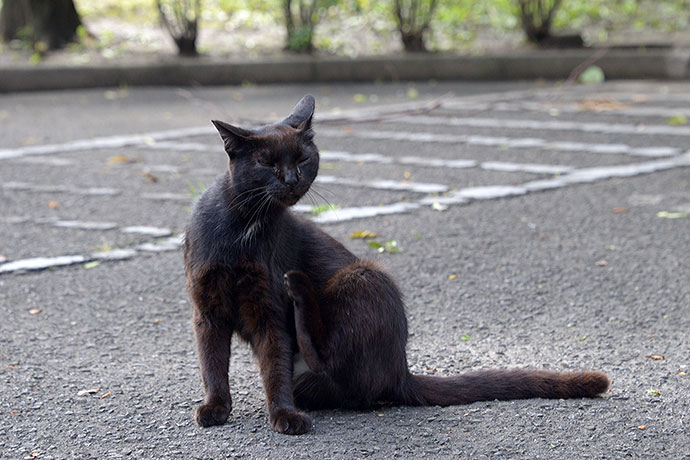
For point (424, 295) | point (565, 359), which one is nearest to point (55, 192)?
point (424, 295)

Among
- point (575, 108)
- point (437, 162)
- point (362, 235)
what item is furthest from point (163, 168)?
point (575, 108)

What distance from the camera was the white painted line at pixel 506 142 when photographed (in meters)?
7.41

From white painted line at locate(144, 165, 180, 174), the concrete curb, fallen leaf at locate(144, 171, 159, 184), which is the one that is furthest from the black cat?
the concrete curb

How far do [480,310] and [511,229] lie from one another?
4.53ft

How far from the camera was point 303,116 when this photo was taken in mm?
3305

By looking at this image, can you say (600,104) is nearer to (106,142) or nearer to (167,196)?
(106,142)

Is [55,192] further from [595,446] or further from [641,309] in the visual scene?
[595,446]

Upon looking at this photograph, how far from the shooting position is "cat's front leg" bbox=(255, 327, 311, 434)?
291cm

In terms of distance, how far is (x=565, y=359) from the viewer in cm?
356

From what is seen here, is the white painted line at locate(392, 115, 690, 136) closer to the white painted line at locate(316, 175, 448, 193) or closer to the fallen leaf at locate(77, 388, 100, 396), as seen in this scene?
the white painted line at locate(316, 175, 448, 193)

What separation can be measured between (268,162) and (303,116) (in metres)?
0.36

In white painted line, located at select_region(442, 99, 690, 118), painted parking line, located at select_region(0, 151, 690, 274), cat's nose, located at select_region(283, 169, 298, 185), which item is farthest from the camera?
white painted line, located at select_region(442, 99, 690, 118)

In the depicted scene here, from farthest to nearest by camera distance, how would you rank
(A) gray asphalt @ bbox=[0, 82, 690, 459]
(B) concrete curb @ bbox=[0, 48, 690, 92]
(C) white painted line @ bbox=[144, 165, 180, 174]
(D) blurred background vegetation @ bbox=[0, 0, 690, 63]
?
(D) blurred background vegetation @ bbox=[0, 0, 690, 63] → (B) concrete curb @ bbox=[0, 48, 690, 92] → (C) white painted line @ bbox=[144, 165, 180, 174] → (A) gray asphalt @ bbox=[0, 82, 690, 459]

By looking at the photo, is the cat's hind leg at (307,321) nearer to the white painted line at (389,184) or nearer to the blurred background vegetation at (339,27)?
the white painted line at (389,184)
